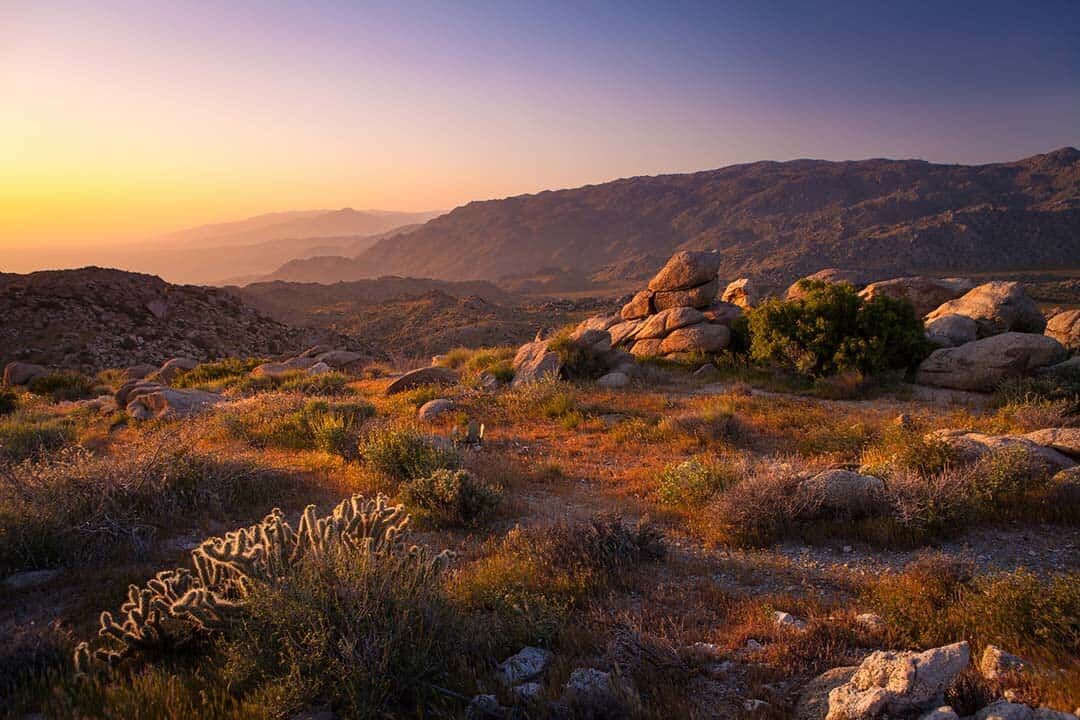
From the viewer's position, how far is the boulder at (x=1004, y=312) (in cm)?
1481

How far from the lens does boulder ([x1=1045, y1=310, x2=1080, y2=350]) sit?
14.6m

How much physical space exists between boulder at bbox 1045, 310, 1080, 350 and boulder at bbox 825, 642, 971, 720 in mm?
15290

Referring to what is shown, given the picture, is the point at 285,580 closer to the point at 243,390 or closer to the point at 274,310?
the point at 243,390

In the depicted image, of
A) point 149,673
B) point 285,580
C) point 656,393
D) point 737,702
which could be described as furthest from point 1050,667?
point 656,393

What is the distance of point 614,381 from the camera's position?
13.9m

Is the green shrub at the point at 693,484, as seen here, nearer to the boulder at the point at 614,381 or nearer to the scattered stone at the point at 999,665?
the scattered stone at the point at 999,665

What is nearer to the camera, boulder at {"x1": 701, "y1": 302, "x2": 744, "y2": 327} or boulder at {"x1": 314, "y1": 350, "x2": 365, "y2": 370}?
boulder at {"x1": 701, "y1": 302, "x2": 744, "y2": 327}

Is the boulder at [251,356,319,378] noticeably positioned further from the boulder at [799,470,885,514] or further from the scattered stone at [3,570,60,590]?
the boulder at [799,470,885,514]

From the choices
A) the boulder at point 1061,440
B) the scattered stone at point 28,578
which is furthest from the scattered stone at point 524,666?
the boulder at point 1061,440

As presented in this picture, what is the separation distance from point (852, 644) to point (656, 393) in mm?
9380

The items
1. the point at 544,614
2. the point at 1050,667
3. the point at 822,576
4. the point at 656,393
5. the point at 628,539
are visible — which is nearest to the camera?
the point at 1050,667

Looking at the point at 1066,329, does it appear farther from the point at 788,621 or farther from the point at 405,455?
the point at 405,455

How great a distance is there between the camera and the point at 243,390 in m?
15.5

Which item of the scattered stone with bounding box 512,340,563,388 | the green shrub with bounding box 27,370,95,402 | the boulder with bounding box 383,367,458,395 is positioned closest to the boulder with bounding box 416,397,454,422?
the scattered stone with bounding box 512,340,563,388
